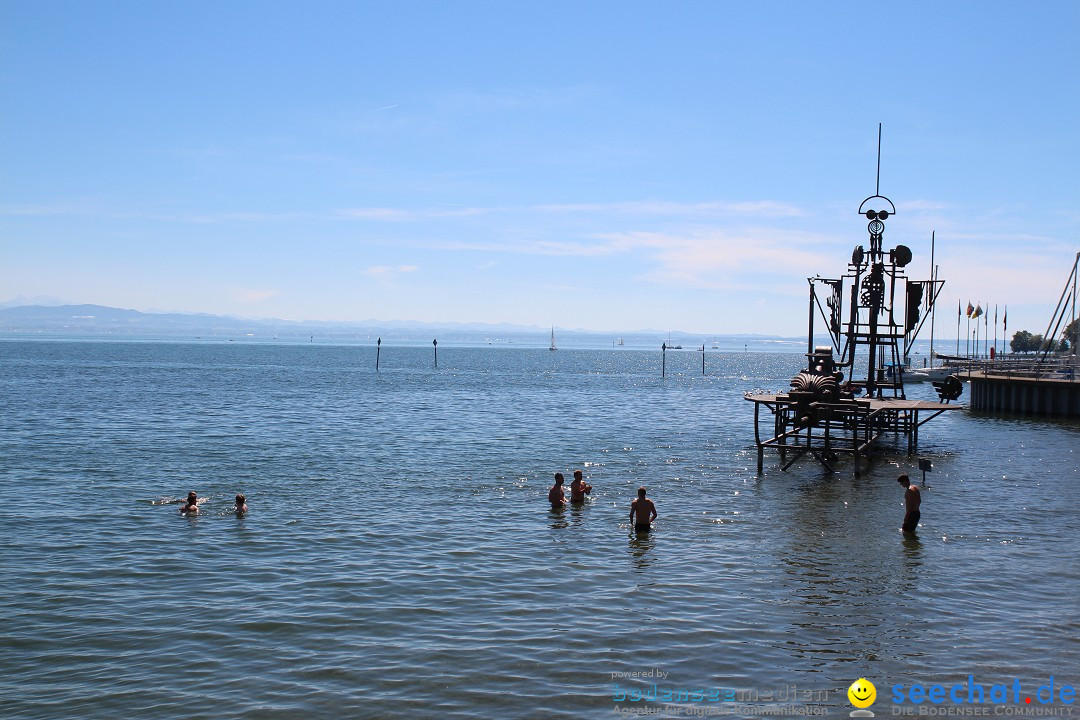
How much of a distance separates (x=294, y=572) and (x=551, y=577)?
583 cm

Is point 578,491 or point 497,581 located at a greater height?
point 578,491

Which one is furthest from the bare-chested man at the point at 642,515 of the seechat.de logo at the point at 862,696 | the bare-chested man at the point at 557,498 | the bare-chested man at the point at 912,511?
the seechat.de logo at the point at 862,696

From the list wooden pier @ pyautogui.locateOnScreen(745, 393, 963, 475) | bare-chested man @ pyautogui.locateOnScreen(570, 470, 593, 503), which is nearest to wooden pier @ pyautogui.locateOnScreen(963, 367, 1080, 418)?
wooden pier @ pyautogui.locateOnScreen(745, 393, 963, 475)

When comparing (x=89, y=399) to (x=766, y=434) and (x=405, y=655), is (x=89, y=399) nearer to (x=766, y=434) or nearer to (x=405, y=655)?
(x=766, y=434)

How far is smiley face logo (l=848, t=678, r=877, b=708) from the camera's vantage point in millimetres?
13073

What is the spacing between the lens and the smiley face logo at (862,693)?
42.9ft

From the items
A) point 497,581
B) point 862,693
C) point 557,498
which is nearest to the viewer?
point 862,693

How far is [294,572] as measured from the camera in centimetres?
1970

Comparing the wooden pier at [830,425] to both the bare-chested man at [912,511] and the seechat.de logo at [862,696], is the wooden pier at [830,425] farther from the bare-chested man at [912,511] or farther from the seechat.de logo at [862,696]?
the seechat.de logo at [862,696]

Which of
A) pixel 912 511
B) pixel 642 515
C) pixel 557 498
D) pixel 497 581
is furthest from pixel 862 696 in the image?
pixel 557 498

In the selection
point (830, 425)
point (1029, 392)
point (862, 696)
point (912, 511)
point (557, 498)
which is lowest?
point (862, 696)

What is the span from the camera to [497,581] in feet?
63.1

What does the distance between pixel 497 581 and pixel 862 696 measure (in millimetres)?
8363

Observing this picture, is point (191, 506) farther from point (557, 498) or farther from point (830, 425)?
point (830, 425)
